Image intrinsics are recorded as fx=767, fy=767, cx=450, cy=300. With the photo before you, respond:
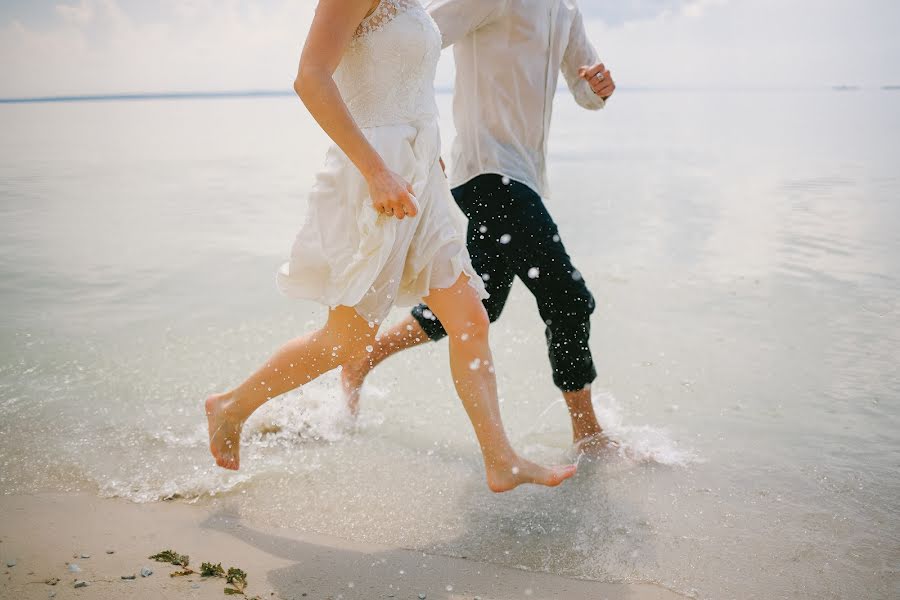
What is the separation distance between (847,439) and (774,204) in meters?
5.89

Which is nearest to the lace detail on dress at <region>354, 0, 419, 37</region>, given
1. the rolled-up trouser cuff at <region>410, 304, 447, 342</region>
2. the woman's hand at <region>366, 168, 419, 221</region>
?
the woman's hand at <region>366, 168, 419, 221</region>

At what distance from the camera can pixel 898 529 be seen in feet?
8.41

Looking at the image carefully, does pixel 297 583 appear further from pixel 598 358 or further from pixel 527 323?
pixel 527 323

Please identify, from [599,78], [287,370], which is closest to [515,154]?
[599,78]

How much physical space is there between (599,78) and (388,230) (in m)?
1.31

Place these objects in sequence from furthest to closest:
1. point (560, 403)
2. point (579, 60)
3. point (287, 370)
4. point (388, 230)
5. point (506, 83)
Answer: point (560, 403) < point (579, 60) < point (506, 83) < point (287, 370) < point (388, 230)

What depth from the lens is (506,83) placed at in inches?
114

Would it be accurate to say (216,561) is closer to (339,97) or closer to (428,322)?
(428,322)

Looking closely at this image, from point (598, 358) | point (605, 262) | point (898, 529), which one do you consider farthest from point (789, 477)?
point (605, 262)

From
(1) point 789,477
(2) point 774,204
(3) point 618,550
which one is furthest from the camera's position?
(2) point 774,204

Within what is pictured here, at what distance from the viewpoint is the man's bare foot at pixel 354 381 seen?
3.41 meters

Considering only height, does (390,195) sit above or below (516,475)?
above

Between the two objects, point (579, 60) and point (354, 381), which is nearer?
point (579, 60)

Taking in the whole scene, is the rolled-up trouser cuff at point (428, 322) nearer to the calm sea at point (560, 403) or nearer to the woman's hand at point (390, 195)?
the calm sea at point (560, 403)
